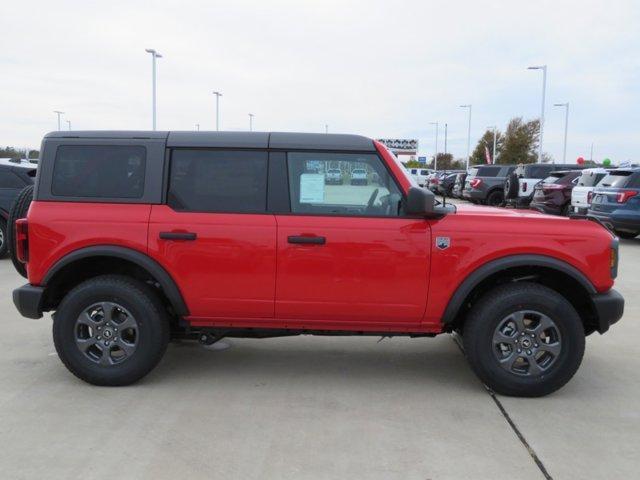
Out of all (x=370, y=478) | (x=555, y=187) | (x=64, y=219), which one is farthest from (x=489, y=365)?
(x=555, y=187)

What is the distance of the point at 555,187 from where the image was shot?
16.8 meters

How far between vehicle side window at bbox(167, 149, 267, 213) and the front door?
237 millimetres

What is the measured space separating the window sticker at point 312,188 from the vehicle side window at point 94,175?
1146mm

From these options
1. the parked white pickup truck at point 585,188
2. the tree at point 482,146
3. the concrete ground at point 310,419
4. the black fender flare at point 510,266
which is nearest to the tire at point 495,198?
the parked white pickup truck at point 585,188

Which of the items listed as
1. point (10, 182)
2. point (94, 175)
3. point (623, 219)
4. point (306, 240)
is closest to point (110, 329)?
point (94, 175)

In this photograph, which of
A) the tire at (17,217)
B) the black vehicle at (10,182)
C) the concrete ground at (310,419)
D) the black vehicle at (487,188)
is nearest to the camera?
the concrete ground at (310,419)

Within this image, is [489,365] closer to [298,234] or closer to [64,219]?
[298,234]

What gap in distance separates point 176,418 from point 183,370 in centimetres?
97

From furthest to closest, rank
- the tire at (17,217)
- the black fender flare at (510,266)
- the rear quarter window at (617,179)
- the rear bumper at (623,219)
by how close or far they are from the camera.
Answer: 1. the rear quarter window at (617,179)
2. the rear bumper at (623,219)
3. the tire at (17,217)
4. the black fender flare at (510,266)

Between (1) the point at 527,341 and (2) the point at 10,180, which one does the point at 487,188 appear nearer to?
(2) the point at 10,180

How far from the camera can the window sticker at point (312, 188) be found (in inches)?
169

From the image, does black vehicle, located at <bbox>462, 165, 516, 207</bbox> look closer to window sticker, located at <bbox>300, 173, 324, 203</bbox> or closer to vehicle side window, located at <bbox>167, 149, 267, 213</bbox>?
window sticker, located at <bbox>300, 173, 324, 203</bbox>

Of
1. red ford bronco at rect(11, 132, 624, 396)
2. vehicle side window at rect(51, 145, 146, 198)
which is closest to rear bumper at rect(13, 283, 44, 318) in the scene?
red ford bronco at rect(11, 132, 624, 396)

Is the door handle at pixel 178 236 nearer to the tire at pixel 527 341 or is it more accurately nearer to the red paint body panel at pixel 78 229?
the red paint body panel at pixel 78 229
